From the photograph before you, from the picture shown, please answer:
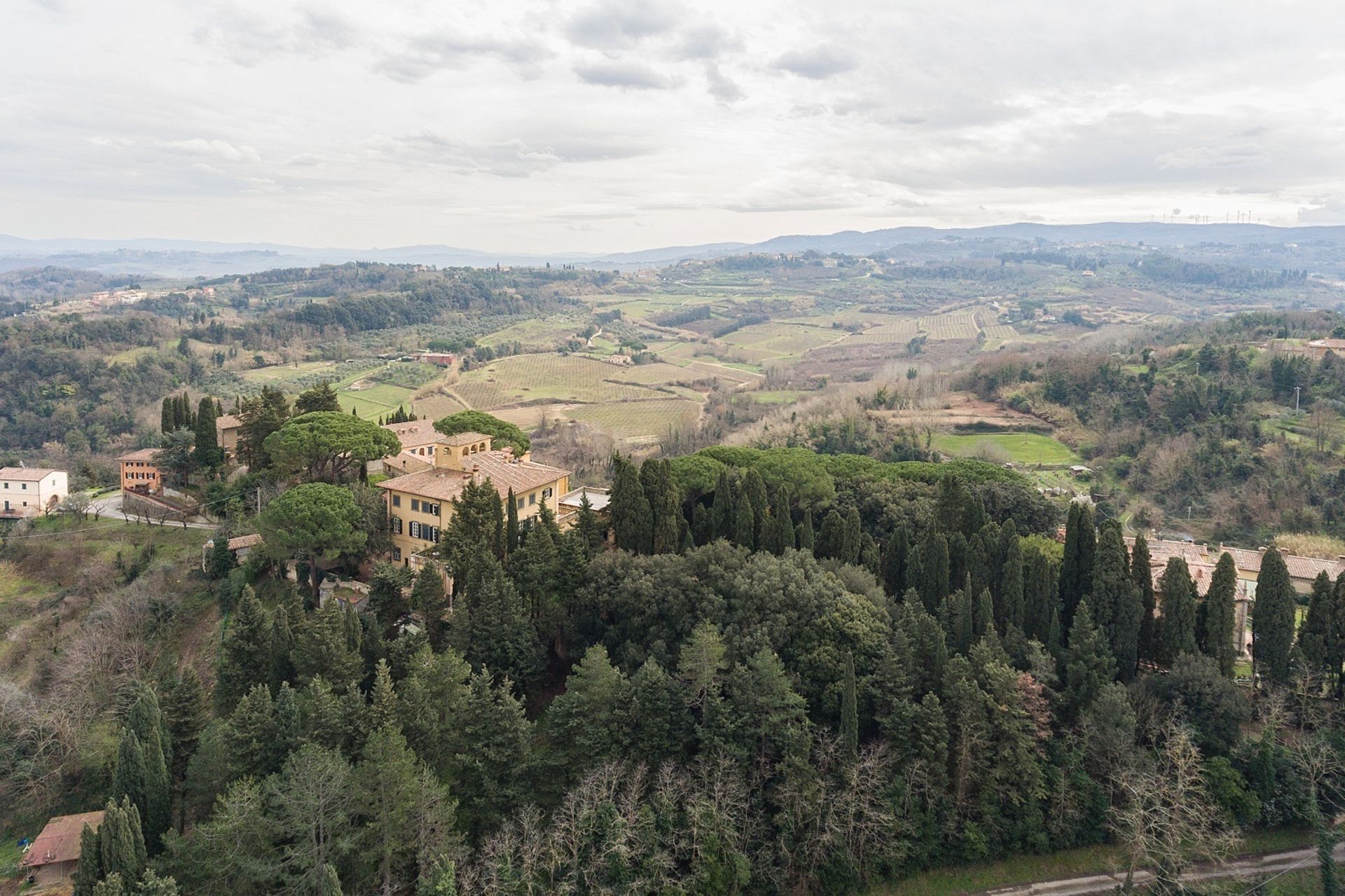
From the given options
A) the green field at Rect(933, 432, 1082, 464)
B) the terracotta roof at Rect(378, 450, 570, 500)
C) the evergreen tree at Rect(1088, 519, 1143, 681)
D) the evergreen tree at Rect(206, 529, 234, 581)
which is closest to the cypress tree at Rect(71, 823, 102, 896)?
the terracotta roof at Rect(378, 450, 570, 500)

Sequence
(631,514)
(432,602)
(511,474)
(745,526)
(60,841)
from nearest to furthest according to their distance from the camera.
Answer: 1. (60,841)
2. (432,602)
3. (631,514)
4. (745,526)
5. (511,474)

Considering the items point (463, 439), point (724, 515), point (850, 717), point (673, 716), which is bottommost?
point (850, 717)

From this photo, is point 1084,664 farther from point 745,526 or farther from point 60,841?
point 60,841

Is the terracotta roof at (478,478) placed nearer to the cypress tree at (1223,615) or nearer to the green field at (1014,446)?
the cypress tree at (1223,615)

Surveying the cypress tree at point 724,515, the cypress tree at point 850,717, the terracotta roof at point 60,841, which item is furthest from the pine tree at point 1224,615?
the terracotta roof at point 60,841

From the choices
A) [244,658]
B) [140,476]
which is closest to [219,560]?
[244,658]

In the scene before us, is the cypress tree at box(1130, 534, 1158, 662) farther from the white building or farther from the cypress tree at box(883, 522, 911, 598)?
the white building

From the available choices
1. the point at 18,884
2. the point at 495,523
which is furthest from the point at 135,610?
the point at 495,523
